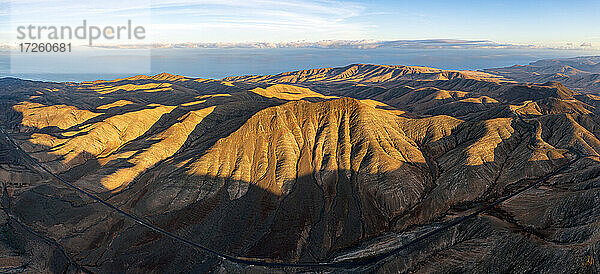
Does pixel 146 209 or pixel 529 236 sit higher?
pixel 529 236

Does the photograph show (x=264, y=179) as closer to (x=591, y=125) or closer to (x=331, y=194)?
(x=331, y=194)

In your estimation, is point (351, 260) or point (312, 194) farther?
point (312, 194)

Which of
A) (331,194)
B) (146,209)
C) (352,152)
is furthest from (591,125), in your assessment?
(146,209)

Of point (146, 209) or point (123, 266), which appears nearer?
point (123, 266)

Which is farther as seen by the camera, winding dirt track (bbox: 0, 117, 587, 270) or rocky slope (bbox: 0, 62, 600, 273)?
winding dirt track (bbox: 0, 117, 587, 270)

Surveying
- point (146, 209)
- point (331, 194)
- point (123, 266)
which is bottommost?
point (123, 266)

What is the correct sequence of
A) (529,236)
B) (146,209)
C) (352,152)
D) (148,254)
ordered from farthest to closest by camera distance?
(352,152) < (146,209) < (148,254) < (529,236)

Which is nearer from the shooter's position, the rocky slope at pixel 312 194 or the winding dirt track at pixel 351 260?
the rocky slope at pixel 312 194

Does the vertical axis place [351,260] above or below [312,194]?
below
